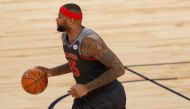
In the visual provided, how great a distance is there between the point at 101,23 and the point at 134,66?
3383mm

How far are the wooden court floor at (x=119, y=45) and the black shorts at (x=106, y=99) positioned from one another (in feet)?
7.66

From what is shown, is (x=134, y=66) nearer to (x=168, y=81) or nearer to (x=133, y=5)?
(x=168, y=81)

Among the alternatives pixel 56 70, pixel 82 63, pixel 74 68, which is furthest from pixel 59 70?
pixel 82 63

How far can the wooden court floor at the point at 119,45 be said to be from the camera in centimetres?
848

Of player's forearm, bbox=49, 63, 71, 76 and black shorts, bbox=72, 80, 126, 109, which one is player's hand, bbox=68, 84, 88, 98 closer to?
black shorts, bbox=72, 80, 126, 109

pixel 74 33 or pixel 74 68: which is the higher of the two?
pixel 74 33

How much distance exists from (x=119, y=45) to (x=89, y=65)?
18.7 ft

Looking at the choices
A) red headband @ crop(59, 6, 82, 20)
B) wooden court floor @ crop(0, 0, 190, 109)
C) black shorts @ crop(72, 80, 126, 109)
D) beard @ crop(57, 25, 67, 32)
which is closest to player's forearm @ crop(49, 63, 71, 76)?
black shorts @ crop(72, 80, 126, 109)

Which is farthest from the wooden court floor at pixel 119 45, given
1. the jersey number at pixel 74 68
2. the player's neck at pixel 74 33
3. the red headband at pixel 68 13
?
the red headband at pixel 68 13

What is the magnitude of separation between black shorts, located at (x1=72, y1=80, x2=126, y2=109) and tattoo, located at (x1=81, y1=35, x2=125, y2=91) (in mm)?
433

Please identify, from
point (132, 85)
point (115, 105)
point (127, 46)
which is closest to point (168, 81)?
point (132, 85)

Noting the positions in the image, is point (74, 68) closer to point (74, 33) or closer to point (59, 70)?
point (59, 70)

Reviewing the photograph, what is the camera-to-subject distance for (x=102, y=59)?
5.40 meters

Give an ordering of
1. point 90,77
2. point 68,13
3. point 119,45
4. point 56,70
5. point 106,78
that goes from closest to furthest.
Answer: point 106,78, point 68,13, point 90,77, point 56,70, point 119,45
